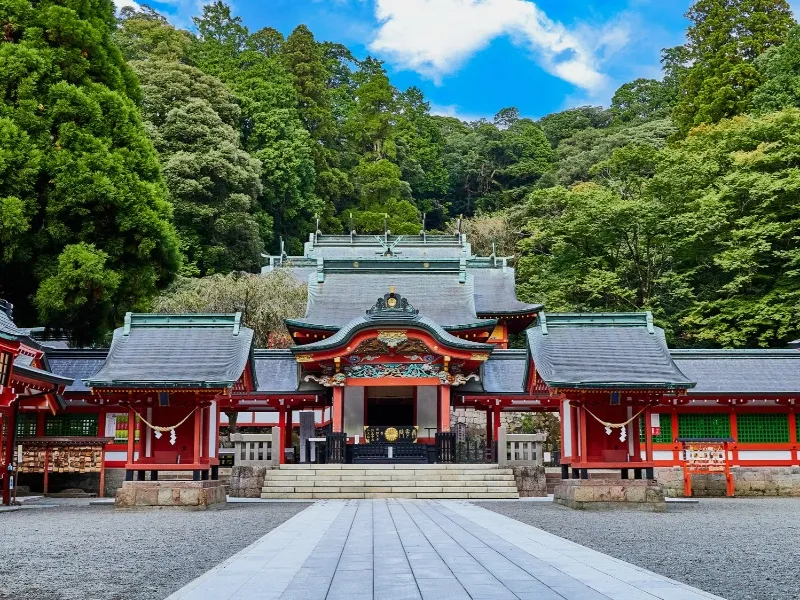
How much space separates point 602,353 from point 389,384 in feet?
25.3

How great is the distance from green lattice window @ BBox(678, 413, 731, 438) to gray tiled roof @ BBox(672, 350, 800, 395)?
91 cm

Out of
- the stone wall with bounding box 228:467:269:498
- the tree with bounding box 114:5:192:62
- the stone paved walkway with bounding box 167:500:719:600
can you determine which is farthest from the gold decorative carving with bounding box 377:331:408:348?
the tree with bounding box 114:5:192:62

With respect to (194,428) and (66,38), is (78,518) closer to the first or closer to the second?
(194,428)

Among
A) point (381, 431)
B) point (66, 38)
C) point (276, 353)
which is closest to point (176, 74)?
point (66, 38)

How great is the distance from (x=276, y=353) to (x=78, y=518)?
11.5 meters

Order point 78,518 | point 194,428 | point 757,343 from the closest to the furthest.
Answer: point 78,518
point 194,428
point 757,343

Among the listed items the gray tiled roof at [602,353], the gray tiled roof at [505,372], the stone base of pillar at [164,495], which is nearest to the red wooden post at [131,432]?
the stone base of pillar at [164,495]

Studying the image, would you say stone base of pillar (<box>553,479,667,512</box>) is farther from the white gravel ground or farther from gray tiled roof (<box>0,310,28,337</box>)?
gray tiled roof (<box>0,310,28,337</box>)

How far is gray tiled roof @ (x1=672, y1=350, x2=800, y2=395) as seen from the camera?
2117 centimetres

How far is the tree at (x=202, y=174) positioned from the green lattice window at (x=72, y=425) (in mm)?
18935

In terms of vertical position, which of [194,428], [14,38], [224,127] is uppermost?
[224,127]

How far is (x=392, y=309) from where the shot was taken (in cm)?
2312

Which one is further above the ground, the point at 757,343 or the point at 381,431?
the point at 757,343

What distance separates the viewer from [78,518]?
1372 centimetres
